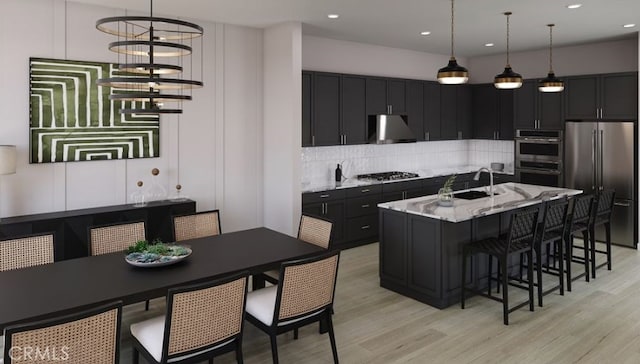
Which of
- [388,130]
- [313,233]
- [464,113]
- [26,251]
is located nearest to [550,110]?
[464,113]

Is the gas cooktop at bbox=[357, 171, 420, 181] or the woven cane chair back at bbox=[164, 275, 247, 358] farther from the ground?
the gas cooktop at bbox=[357, 171, 420, 181]


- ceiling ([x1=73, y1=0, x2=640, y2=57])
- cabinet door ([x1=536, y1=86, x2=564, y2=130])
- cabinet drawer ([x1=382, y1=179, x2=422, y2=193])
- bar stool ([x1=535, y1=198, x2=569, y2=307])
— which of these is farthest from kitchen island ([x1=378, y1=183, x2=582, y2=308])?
cabinet door ([x1=536, y1=86, x2=564, y2=130])

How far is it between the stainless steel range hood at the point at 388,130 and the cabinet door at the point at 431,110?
0.60m

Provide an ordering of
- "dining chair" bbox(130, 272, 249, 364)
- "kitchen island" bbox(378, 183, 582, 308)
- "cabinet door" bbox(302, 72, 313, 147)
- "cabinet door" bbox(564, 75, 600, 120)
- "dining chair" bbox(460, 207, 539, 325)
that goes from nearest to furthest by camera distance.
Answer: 1. "dining chair" bbox(130, 272, 249, 364)
2. "dining chair" bbox(460, 207, 539, 325)
3. "kitchen island" bbox(378, 183, 582, 308)
4. "cabinet door" bbox(302, 72, 313, 147)
5. "cabinet door" bbox(564, 75, 600, 120)

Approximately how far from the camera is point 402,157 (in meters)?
8.55

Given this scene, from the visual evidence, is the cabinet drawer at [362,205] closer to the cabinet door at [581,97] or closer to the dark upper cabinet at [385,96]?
the dark upper cabinet at [385,96]

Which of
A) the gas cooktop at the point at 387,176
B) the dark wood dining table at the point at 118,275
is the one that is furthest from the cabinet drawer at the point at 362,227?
the dark wood dining table at the point at 118,275

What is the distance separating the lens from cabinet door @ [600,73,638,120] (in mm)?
6785

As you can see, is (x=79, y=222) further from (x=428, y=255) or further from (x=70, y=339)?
(x=428, y=255)

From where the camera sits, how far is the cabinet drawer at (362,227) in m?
7.00

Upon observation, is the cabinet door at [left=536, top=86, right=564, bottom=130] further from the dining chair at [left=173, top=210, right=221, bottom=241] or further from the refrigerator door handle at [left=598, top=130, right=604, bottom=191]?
the dining chair at [left=173, top=210, right=221, bottom=241]

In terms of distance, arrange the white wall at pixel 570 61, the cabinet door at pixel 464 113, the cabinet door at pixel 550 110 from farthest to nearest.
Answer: the cabinet door at pixel 464 113 → the cabinet door at pixel 550 110 → the white wall at pixel 570 61

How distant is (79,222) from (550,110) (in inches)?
265

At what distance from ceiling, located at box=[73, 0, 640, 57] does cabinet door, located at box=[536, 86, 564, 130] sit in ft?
2.68
